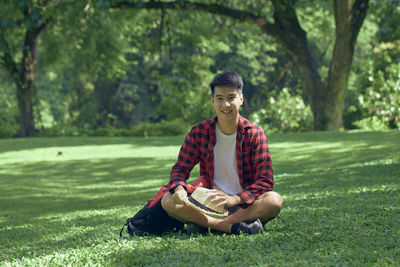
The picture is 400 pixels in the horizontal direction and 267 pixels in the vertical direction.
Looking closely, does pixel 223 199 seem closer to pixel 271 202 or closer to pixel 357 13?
pixel 271 202

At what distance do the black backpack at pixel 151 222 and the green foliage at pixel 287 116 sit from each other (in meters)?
17.0

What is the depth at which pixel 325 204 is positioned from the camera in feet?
18.5

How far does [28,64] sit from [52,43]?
4.90ft

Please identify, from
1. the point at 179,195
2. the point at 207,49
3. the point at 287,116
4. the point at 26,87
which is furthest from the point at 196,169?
the point at 26,87

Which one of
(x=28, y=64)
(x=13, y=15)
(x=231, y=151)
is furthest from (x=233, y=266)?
(x=28, y=64)

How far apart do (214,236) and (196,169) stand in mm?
8534

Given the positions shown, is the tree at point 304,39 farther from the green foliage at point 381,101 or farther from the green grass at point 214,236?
the green grass at point 214,236

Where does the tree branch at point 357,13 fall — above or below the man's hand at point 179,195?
above

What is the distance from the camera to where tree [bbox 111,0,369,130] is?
660 inches

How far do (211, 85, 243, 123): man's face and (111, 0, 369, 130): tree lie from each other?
12594 mm

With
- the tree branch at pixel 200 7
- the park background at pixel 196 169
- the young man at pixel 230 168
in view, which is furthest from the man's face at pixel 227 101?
the tree branch at pixel 200 7

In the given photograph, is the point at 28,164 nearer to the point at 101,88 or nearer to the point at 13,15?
the point at 13,15

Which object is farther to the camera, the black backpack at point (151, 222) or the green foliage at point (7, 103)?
the green foliage at point (7, 103)

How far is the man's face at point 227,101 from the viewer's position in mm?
4262
